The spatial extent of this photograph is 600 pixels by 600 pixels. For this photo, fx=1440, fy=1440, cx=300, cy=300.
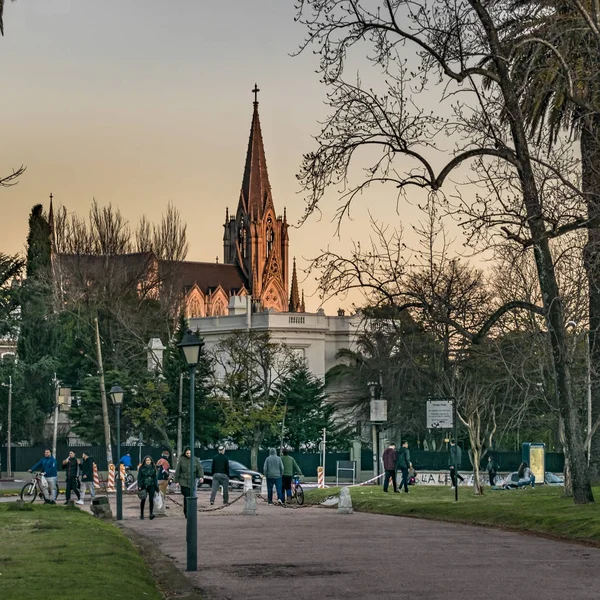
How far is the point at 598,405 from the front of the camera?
3850 centimetres

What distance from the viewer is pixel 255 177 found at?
170625 mm

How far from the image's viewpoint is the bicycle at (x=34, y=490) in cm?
4062

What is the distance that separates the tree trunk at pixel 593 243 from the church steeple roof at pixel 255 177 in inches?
4961

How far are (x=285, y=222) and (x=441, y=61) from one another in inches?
5847

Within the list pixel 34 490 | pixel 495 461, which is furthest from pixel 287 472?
pixel 495 461

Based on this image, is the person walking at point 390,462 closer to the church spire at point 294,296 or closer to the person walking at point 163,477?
the person walking at point 163,477

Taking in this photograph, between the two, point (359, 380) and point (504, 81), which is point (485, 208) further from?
point (359, 380)

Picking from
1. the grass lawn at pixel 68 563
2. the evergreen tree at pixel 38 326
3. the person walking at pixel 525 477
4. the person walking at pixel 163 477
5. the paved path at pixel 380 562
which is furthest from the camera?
the evergreen tree at pixel 38 326

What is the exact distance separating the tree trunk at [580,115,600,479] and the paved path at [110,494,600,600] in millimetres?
5615

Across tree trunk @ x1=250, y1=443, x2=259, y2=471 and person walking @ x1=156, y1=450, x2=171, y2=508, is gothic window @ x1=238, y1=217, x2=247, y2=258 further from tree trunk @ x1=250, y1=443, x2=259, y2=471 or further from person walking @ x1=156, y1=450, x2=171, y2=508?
person walking @ x1=156, y1=450, x2=171, y2=508

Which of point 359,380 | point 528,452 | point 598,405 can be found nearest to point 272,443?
point 359,380

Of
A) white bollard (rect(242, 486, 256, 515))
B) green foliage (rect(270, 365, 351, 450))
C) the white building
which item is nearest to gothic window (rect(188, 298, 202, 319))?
the white building

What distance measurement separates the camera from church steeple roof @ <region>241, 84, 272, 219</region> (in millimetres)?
163375

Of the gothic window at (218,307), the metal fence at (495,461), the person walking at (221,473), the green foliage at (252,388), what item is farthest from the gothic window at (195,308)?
the person walking at (221,473)
